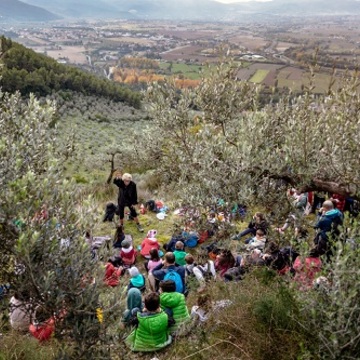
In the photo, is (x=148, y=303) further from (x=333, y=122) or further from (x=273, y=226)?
(x=333, y=122)

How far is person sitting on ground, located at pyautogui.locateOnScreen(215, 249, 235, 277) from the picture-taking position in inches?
416

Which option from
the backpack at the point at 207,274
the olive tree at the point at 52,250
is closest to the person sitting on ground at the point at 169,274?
the backpack at the point at 207,274

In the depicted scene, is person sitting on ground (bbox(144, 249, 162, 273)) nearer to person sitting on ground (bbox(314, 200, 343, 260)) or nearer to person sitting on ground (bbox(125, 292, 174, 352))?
person sitting on ground (bbox(125, 292, 174, 352))

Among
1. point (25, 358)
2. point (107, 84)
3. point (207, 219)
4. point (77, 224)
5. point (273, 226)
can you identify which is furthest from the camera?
point (107, 84)

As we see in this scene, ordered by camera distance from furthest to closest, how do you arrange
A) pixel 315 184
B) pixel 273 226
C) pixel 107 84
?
1. pixel 107 84
2. pixel 273 226
3. pixel 315 184

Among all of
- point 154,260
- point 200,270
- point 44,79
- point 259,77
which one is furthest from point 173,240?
point 44,79

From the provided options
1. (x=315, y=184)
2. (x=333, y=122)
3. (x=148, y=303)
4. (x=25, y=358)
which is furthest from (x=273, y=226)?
(x=25, y=358)

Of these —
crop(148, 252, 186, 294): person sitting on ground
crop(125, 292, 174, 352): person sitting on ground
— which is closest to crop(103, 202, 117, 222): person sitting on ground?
crop(148, 252, 186, 294): person sitting on ground

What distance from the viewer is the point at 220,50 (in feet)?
28.1

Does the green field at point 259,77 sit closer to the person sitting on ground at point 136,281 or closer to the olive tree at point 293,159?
the olive tree at point 293,159

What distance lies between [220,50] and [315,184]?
368 centimetres

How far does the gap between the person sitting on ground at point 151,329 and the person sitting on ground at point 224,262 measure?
3152mm

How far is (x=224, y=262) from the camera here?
10.7 meters

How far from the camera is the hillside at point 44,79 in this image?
4984 cm
